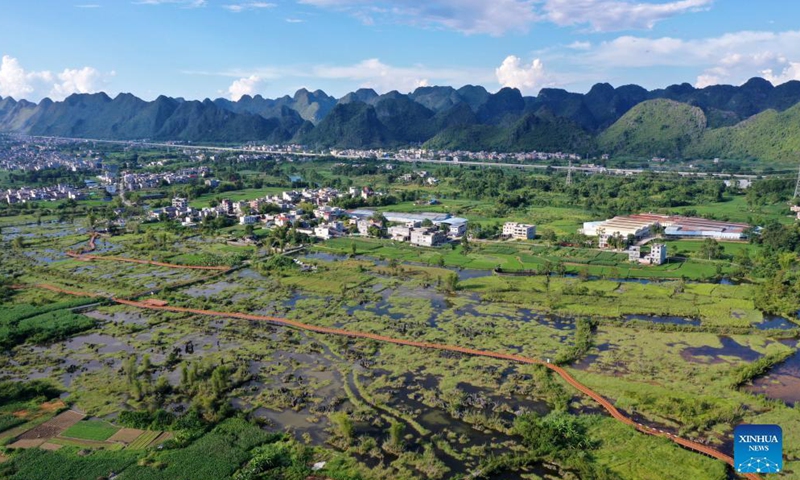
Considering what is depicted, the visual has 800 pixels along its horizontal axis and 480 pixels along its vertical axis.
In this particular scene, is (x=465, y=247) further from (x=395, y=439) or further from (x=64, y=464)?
(x=64, y=464)

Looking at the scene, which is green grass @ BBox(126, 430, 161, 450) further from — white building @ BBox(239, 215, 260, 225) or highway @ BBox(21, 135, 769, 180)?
highway @ BBox(21, 135, 769, 180)

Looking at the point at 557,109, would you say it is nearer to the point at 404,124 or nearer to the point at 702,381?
the point at 404,124

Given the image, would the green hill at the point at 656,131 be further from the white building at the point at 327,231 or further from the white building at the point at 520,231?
the white building at the point at 327,231

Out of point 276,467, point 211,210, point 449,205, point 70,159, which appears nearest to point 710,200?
point 449,205

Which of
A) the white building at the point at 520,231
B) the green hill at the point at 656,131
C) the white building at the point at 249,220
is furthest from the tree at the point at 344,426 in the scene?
the green hill at the point at 656,131

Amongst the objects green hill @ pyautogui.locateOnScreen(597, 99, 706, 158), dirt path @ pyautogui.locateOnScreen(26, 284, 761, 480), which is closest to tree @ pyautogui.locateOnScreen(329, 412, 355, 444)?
dirt path @ pyautogui.locateOnScreen(26, 284, 761, 480)

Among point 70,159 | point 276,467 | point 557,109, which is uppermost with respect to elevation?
point 557,109

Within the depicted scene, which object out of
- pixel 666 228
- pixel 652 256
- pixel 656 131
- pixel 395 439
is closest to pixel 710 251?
pixel 652 256
